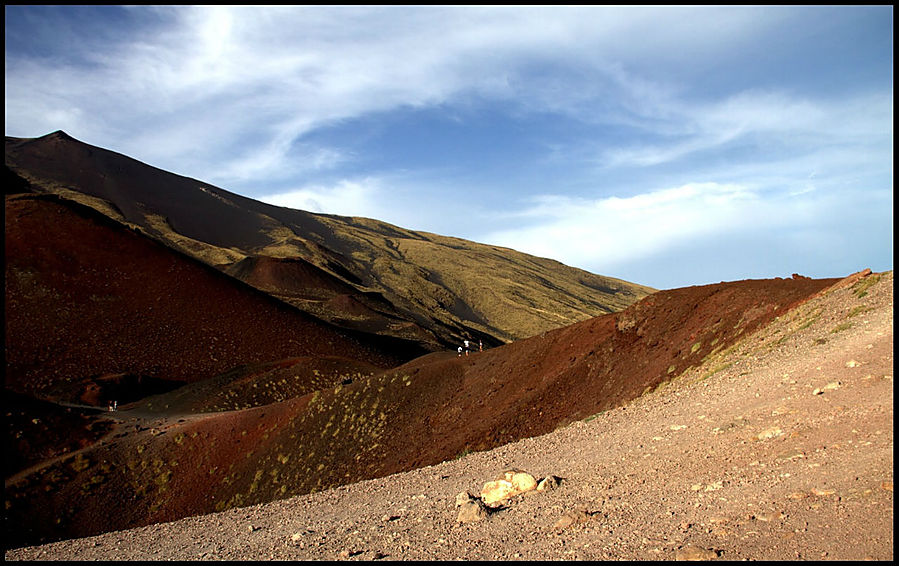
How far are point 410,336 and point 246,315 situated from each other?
20541 mm

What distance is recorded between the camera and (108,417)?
34.5 meters

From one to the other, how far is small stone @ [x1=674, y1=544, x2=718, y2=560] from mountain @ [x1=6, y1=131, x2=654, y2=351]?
68.6m

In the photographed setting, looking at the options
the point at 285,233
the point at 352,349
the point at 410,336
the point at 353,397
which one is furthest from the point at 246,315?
the point at 285,233

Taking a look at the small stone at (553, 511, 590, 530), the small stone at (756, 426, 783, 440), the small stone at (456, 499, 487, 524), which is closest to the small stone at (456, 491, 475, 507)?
the small stone at (456, 499, 487, 524)

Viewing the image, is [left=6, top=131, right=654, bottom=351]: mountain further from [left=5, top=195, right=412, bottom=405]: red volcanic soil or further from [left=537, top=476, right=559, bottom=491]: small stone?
[left=537, top=476, right=559, bottom=491]: small stone

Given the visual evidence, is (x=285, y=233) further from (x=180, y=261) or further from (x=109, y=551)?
(x=109, y=551)

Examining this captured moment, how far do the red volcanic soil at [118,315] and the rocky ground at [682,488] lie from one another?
38.4 metres

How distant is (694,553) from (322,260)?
120 metres

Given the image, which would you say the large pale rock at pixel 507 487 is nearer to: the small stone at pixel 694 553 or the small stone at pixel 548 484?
the small stone at pixel 548 484

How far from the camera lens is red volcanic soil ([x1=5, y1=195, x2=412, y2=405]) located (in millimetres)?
47406

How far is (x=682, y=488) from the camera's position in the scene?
8188 millimetres

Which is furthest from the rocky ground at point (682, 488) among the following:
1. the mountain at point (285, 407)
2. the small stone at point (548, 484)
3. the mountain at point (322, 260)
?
the mountain at point (322, 260)

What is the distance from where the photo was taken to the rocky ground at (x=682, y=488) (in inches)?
258

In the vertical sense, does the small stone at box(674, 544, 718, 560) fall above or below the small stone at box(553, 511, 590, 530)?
above
